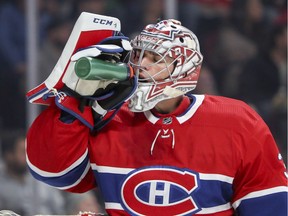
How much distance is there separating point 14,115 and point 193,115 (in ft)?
7.73

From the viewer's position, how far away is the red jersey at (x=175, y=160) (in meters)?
2.91

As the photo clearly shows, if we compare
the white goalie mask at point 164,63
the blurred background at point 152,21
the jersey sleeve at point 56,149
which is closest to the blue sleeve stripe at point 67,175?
the jersey sleeve at point 56,149

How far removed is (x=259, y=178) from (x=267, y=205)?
0.09 meters

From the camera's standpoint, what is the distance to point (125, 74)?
2787 mm

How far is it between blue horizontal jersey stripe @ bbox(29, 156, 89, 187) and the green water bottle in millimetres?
363

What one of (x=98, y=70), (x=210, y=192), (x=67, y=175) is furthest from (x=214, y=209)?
(x=98, y=70)

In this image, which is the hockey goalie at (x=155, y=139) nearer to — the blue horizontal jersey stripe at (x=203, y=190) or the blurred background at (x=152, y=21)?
the blue horizontal jersey stripe at (x=203, y=190)

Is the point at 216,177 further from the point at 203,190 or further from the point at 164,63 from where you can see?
the point at 164,63

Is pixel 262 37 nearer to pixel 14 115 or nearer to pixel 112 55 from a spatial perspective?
pixel 14 115

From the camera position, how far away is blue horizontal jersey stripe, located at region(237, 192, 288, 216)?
2941 millimetres

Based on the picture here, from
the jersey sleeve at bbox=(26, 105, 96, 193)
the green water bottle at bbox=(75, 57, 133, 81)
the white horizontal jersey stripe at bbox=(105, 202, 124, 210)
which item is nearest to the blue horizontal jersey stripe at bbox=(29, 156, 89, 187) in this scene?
the jersey sleeve at bbox=(26, 105, 96, 193)

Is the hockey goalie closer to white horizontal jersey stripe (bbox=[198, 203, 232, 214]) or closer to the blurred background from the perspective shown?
white horizontal jersey stripe (bbox=[198, 203, 232, 214])

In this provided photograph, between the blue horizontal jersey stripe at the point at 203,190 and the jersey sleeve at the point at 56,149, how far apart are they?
0.09 metres

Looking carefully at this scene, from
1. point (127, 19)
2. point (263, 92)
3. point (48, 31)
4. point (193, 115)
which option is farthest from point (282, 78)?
point (193, 115)
